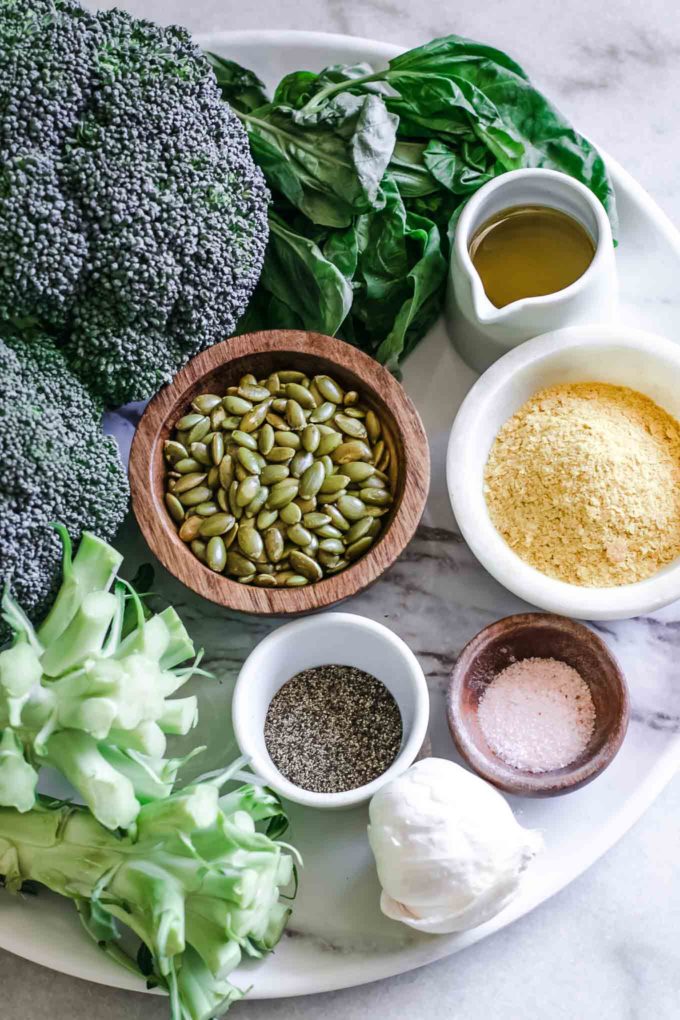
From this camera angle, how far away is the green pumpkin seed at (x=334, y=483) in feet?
4.95

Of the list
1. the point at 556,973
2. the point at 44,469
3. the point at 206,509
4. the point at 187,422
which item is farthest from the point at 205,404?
the point at 556,973

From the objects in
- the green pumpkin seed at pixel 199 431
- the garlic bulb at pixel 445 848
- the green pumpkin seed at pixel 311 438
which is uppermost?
the green pumpkin seed at pixel 311 438

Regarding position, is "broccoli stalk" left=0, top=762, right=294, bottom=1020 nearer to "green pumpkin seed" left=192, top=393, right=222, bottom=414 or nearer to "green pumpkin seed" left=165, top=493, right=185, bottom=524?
"green pumpkin seed" left=165, top=493, right=185, bottom=524

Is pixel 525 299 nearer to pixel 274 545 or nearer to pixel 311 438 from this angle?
pixel 311 438

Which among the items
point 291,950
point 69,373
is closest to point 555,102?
point 69,373

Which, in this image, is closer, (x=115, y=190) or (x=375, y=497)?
(x=115, y=190)

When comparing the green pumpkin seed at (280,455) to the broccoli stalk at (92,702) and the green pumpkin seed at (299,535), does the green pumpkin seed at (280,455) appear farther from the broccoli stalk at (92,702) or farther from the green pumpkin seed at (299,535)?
the broccoli stalk at (92,702)

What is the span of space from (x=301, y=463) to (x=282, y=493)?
47mm

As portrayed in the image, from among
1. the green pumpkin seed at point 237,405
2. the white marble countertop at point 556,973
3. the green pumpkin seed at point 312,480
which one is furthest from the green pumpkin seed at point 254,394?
the white marble countertop at point 556,973

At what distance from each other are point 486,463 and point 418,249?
1.00 ft

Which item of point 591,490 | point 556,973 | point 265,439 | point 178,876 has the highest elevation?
point 591,490

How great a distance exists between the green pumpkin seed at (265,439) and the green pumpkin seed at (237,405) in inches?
1.2

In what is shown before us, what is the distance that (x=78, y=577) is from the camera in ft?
4.56

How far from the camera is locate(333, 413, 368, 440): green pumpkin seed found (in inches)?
60.2
